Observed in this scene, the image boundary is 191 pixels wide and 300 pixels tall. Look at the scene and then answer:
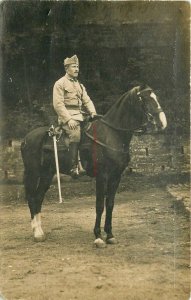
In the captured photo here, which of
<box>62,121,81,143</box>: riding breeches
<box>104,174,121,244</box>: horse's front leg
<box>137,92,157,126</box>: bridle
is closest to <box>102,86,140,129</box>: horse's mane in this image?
<box>137,92,157,126</box>: bridle

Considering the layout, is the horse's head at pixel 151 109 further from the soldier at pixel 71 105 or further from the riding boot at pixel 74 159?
the riding boot at pixel 74 159

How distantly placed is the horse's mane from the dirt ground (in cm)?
151

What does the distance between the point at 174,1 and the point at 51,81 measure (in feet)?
8.51

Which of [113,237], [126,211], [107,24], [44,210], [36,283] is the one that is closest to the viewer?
[36,283]

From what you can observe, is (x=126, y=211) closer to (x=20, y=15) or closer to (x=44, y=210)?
(x=44, y=210)

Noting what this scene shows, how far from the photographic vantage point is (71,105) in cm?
655

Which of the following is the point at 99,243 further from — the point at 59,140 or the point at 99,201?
the point at 59,140

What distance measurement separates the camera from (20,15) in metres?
6.82

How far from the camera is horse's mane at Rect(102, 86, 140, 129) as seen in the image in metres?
6.29

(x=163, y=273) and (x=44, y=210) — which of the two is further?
(x=44, y=210)

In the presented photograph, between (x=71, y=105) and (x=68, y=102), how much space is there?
0.06 meters

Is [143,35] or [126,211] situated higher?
[143,35]

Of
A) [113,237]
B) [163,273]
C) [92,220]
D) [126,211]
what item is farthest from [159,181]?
[163,273]

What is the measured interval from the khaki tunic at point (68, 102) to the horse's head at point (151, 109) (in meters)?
0.95
